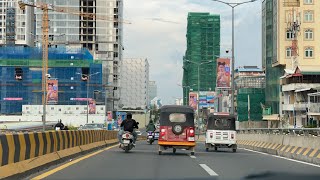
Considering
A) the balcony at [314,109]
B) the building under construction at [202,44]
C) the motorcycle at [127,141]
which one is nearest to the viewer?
the motorcycle at [127,141]

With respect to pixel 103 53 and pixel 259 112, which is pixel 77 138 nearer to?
pixel 259 112

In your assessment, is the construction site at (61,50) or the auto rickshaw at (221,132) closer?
the auto rickshaw at (221,132)

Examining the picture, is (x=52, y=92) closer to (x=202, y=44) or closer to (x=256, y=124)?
(x=256, y=124)

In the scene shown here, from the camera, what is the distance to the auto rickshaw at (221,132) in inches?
1187

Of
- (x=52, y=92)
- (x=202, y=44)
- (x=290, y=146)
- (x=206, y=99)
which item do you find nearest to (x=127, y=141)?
(x=290, y=146)

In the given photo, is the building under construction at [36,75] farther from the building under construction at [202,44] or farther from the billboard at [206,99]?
the billboard at [206,99]

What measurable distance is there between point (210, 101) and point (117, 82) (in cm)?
5073

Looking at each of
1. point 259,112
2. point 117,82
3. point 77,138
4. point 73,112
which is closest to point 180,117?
→ point 77,138

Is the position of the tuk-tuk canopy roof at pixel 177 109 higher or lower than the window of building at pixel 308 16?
lower

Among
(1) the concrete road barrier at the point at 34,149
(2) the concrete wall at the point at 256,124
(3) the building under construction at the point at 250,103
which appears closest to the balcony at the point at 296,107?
(2) the concrete wall at the point at 256,124

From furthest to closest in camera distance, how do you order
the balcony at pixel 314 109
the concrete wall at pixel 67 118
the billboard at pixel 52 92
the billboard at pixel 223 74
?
the concrete wall at pixel 67 118
the balcony at pixel 314 109
the billboard at pixel 52 92
the billboard at pixel 223 74

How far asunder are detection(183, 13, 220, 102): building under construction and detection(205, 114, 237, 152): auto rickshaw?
99.5 meters

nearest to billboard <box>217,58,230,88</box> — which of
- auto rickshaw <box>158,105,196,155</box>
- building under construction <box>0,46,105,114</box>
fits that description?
auto rickshaw <box>158,105,196,155</box>

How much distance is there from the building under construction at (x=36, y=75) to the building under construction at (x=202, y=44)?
77.6 ft
